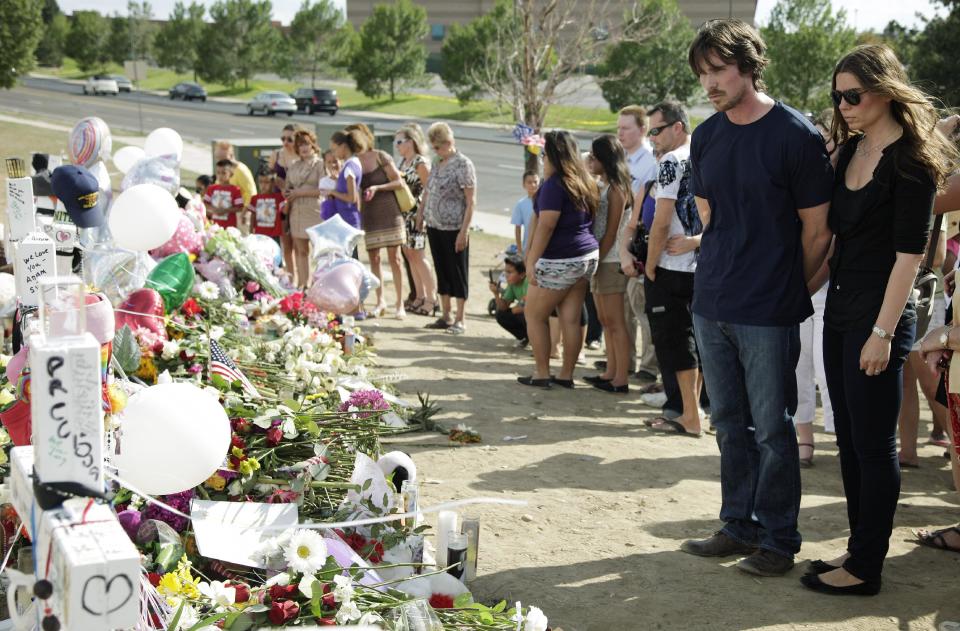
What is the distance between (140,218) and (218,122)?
34.0 meters

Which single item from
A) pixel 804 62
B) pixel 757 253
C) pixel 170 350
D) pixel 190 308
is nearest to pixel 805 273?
pixel 757 253

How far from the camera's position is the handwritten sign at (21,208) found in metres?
3.89

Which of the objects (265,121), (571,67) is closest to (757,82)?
(571,67)

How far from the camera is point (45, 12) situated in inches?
3568

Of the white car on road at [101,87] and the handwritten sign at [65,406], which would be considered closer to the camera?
the handwritten sign at [65,406]

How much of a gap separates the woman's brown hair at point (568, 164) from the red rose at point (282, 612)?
403cm

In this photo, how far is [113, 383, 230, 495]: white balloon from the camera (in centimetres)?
288

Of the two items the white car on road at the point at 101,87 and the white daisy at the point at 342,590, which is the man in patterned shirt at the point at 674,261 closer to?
the white daisy at the point at 342,590

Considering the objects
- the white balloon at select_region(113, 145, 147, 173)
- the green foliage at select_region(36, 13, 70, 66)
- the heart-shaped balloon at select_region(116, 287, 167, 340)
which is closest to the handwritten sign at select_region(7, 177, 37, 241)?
the heart-shaped balloon at select_region(116, 287, 167, 340)

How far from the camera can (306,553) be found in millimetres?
3246

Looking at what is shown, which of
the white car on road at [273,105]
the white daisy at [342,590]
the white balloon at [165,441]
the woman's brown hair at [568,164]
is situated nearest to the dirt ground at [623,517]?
the white daisy at [342,590]

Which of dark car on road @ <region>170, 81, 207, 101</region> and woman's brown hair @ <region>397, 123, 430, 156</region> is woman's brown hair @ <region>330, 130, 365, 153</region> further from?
dark car on road @ <region>170, 81, 207, 101</region>

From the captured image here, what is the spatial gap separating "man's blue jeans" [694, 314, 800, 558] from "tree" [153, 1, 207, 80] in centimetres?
7007

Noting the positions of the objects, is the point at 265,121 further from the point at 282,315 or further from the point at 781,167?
the point at 781,167
